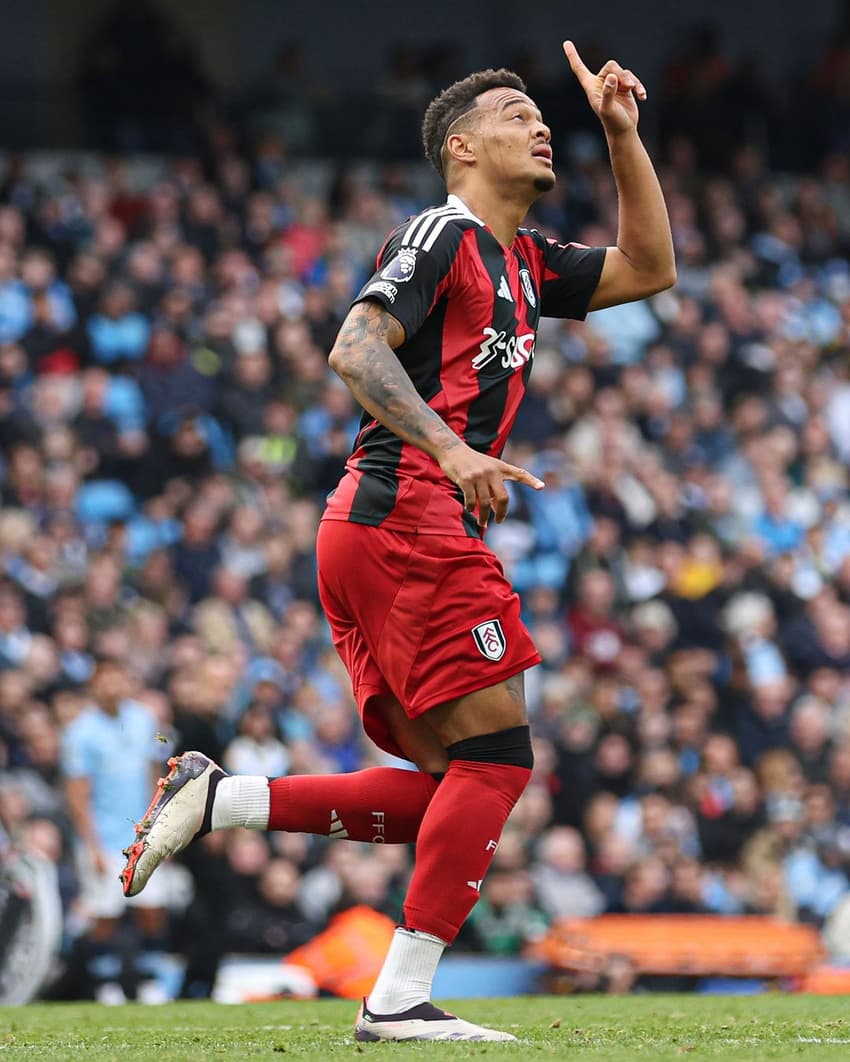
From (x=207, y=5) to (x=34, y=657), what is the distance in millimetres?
11241

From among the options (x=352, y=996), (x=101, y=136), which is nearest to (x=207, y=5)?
(x=101, y=136)

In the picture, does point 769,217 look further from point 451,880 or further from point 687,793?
point 451,880

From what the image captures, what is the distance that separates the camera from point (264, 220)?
631 inches

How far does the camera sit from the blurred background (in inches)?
407

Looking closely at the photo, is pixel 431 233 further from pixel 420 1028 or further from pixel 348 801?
pixel 420 1028

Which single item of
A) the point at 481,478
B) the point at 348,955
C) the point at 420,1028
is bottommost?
the point at 348,955

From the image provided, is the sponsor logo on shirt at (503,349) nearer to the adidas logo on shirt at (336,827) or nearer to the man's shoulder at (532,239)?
the man's shoulder at (532,239)

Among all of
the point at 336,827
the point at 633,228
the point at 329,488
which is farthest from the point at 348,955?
the point at 329,488

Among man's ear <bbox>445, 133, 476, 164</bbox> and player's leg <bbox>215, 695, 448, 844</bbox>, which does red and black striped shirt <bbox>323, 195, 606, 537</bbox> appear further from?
player's leg <bbox>215, 695, 448, 844</bbox>

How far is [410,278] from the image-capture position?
479cm

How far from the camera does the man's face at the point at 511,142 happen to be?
5.23 metres

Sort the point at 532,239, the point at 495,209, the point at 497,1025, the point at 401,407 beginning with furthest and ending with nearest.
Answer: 1. the point at 532,239
2. the point at 497,1025
3. the point at 495,209
4. the point at 401,407

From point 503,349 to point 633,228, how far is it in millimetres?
719

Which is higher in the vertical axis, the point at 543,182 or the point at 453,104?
the point at 453,104
